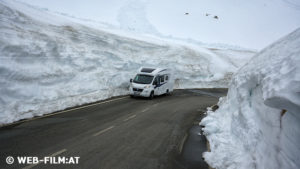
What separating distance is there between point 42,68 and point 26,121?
7.14 metres

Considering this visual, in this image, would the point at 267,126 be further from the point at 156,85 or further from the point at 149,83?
the point at 156,85

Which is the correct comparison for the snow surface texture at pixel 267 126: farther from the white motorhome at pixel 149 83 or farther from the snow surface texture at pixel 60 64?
the white motorhome at pixel 149 83

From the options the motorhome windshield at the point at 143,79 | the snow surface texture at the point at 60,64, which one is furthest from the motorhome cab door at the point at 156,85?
the snow surface texture at the point at 60,64

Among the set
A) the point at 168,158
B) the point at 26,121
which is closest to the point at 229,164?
the point at 168,158

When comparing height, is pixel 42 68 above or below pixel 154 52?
below

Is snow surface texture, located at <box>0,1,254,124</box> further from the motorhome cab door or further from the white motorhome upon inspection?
the motorhome cab door

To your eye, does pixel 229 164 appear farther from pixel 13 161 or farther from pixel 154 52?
pixel 154 52

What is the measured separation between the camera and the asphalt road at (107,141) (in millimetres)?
5270

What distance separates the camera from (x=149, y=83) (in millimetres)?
17047

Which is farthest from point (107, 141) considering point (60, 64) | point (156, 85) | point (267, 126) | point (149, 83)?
point (60, 64)

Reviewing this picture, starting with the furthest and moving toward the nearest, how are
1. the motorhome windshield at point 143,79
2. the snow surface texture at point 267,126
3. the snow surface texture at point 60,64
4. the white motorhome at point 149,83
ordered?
the motorhome windshield at point 143,79 < the white motorhome at point 149,83 < the snow surface texture at point 60,64 < the snow surface texture at point 267,126

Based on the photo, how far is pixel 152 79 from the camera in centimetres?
1739

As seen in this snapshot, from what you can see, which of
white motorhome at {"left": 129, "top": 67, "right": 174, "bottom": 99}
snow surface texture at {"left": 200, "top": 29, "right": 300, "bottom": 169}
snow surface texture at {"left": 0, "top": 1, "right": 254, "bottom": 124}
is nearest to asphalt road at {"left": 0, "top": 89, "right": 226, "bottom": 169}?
snow surface texture at {"left": 200, "top": 29, "right": 300, "bottom": 169}

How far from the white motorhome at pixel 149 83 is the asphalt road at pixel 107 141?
6369 mm
